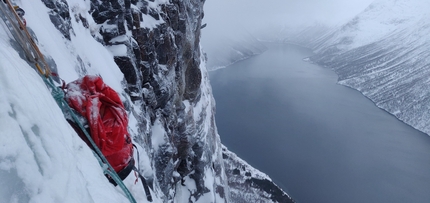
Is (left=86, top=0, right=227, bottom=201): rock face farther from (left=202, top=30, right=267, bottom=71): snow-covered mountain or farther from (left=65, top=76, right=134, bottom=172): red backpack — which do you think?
(left=202, top=30, right=267, bottom=71): snow-covered mountain

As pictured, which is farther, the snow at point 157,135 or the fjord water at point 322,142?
the fjord water at point 322,142

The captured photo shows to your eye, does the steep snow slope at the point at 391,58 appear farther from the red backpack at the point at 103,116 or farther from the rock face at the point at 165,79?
the red backpack at the point at 103,116

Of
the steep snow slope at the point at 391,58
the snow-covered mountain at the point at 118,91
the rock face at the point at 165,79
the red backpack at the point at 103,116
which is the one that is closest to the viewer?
the snow-covered mountain at the point at 118,91

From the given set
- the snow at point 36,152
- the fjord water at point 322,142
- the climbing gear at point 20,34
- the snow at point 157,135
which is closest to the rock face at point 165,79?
the snow at point 157,135

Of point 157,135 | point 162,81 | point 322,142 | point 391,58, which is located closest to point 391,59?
point 391,58

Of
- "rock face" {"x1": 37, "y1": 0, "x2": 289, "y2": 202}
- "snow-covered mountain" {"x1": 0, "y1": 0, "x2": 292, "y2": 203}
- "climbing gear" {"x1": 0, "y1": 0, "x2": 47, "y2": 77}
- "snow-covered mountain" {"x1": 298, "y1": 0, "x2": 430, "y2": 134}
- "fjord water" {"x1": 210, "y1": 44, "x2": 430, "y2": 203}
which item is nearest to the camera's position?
"snow-covered mountain" {"x1": 0, "y1": 0, "x2": 292, "y2": 203}

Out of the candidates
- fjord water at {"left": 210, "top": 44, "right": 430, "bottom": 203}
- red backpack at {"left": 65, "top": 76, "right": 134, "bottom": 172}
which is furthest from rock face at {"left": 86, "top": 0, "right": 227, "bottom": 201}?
fjord water at {"left": 210, "top": 44, "right": 430, "bottom": 203}

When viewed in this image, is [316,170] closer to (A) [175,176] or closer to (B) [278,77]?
(A) [175,176]

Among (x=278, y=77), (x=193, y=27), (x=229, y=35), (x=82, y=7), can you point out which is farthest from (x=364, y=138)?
(x=229, y=35)
